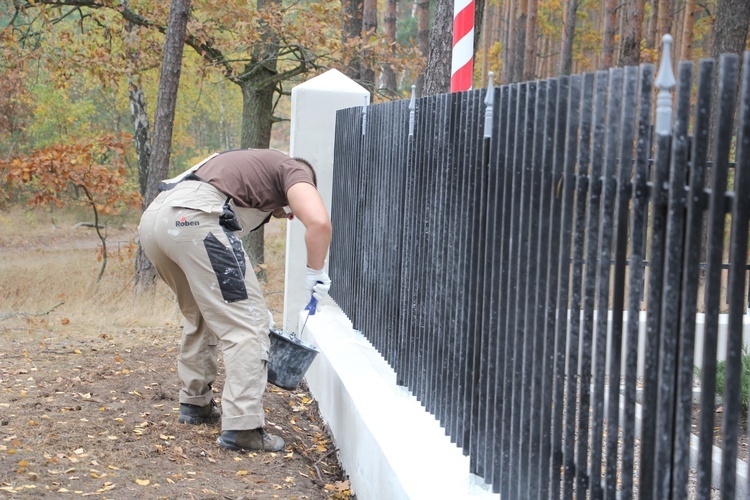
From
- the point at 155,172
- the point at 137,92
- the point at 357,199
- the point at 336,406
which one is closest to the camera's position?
the point at 336,406

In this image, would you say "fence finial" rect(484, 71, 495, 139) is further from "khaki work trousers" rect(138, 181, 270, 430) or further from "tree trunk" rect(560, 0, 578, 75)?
"tree trunk" rect(560, 0, 578, 75)

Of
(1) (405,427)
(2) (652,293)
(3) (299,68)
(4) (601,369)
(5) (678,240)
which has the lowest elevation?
(1) (405,427)

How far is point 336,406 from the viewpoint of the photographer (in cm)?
552

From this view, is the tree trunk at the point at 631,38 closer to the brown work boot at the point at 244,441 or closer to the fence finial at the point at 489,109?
the brown work boot at the point at 244,441

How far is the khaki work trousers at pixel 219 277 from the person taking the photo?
479 centimetres

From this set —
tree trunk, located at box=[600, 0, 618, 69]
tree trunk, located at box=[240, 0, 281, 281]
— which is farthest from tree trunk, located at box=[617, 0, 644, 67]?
tree trunk, located at box=[240, 0, 281, 281]

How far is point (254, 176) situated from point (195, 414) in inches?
64.4

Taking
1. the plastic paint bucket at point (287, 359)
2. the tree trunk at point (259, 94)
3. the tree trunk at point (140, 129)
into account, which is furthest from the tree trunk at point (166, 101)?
the plastic paint bucket at point (287, 359)

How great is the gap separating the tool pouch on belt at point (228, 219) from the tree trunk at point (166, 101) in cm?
750

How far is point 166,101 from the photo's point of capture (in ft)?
39.6

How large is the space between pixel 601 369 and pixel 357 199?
3954mm

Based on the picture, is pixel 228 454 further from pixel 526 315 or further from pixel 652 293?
pixel 652 293

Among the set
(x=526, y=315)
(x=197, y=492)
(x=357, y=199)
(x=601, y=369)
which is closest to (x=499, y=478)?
(x=526, y=315)

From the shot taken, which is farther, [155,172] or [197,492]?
[155,172]
